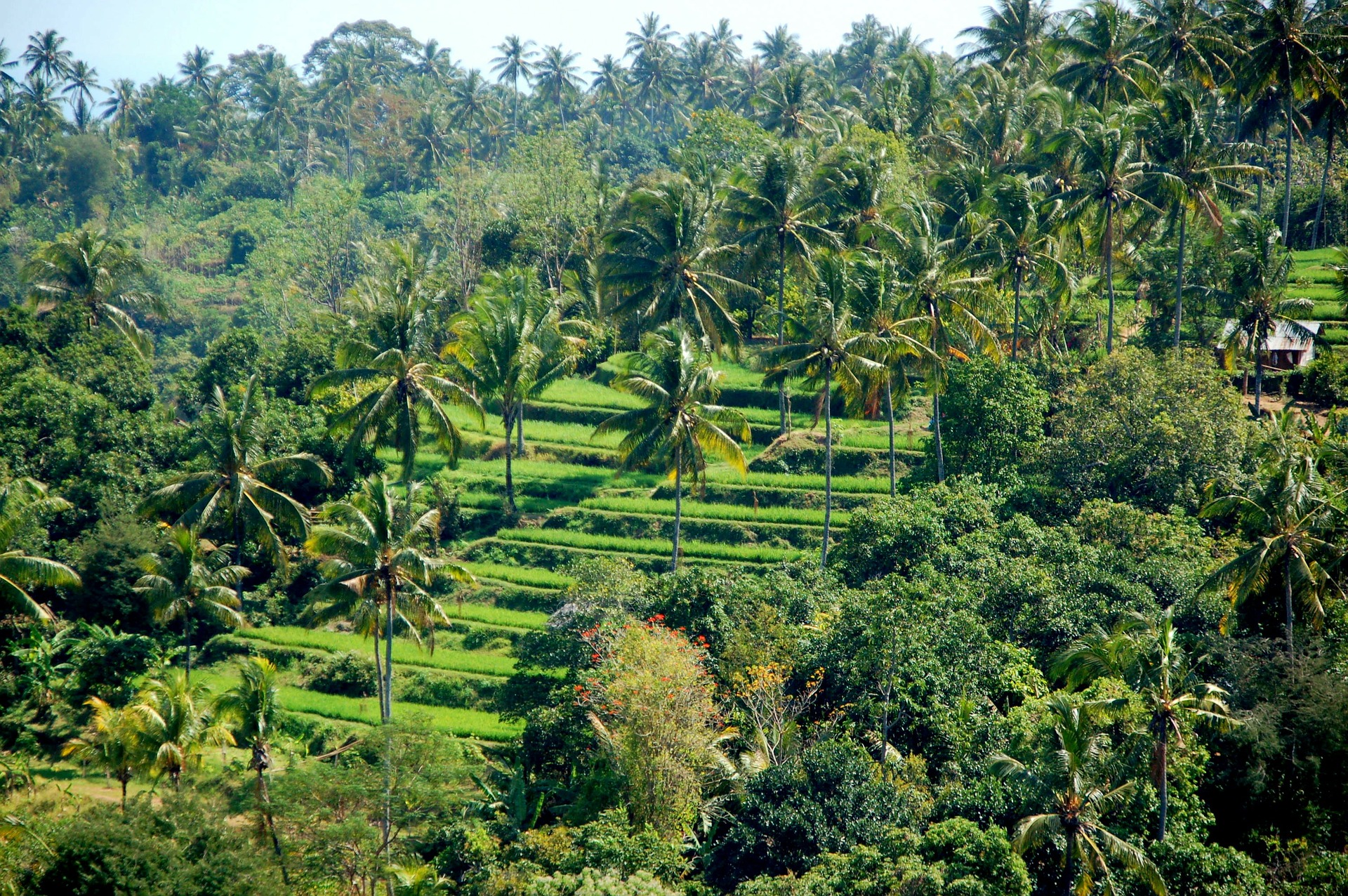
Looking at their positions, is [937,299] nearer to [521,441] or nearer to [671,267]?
[671,267]

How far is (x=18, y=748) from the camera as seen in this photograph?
35500 millimetres

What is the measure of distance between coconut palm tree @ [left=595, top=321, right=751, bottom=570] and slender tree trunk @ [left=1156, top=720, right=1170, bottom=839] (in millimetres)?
18300

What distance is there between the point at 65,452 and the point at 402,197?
58516mm

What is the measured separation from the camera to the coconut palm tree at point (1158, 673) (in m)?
23.1

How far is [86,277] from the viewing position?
55281 mm

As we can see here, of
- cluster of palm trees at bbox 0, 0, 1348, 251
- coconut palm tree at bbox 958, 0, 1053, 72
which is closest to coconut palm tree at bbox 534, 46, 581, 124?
cluster of palm trees at bbox 0, 0, 1348, 251

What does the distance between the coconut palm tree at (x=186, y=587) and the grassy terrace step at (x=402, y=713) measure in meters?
3.48

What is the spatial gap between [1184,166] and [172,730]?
3977 centimetres

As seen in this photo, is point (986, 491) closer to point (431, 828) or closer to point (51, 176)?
point (431, 828)

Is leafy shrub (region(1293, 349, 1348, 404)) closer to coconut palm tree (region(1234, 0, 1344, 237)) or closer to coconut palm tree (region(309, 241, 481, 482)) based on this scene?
coconut palm tree (region(1234, 0, 1344, 237))

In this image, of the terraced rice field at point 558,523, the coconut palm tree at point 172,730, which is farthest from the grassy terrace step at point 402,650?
the coconut palm tree at point 172,730

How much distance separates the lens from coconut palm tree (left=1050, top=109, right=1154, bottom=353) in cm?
4241

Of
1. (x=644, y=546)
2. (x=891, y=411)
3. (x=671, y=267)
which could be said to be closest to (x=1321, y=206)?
(x=891, y=411)

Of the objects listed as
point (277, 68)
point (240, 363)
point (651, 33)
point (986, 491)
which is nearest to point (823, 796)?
point (986, 491)
